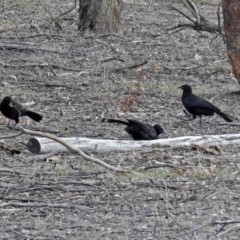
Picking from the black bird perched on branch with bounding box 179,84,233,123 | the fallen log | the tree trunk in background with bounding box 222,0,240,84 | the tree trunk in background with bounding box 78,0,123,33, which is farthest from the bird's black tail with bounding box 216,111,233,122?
the tree trunk in background with bounding box 78,0,123,33

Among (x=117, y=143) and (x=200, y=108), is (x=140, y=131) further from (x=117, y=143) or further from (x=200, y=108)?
(x=200, y=108)

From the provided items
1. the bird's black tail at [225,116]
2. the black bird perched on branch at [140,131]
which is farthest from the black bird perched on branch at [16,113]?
the bird's black tail at [225,116]

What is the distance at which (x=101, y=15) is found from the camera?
17.4 metres

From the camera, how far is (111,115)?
1149 cm

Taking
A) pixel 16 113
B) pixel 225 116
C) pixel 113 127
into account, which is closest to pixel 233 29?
pixel 225 116

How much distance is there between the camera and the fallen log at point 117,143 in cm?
880

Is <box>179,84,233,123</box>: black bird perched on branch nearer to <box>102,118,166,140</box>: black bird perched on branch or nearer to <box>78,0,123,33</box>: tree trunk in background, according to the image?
<box>102,118,166,140</box>: black bird perched on branch

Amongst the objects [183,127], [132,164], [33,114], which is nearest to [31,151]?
[132,164]

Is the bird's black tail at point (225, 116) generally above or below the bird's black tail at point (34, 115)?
above

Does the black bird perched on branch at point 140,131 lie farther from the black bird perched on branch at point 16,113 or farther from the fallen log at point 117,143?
the black bird perched on branch at point 16,113

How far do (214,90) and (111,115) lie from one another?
8.15 ft

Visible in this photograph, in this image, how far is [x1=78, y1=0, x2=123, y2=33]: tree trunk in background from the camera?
17312 mm

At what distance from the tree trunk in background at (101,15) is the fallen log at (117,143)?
27.1 ft

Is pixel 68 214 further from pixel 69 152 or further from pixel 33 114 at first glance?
pixel 33 114
